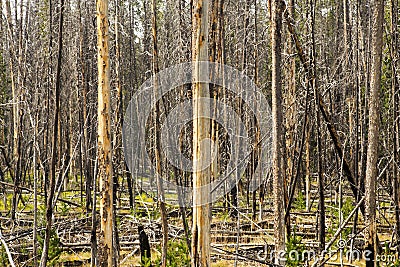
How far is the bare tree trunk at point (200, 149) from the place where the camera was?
5055mm

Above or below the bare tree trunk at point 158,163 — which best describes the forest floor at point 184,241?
below

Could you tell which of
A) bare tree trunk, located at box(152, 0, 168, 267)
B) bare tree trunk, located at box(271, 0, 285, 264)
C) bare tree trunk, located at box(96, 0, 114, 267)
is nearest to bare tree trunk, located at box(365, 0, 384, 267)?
bare tree trunk, located at box(271, 0, 285, 264)

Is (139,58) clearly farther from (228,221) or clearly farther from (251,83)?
(228,221)

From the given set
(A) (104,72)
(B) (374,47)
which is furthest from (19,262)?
(B) (374,47)

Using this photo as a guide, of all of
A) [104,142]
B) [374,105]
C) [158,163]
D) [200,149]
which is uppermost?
[374,105]

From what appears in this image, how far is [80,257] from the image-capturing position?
10.0 meters

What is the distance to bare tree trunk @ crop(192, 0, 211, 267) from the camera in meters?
5.05

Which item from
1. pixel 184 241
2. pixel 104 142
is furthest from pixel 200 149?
pixel 184 241

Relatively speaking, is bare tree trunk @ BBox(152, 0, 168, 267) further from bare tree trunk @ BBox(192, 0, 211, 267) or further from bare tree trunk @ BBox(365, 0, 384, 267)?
bare tree trunk @ BBox(365, 0, 384, 267)

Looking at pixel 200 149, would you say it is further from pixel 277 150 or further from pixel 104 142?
pixel 277 150

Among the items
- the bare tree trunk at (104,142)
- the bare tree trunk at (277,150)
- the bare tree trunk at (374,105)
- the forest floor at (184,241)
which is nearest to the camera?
the bare tree trunk at (104,142)

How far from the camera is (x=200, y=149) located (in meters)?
5.12

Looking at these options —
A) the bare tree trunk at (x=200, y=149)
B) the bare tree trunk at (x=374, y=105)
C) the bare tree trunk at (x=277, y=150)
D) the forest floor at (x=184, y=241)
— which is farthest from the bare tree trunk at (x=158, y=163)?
the bare tree trunk at (x=374, y=105)

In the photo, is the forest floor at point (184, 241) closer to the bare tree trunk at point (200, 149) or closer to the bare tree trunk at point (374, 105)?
the bare tree trunk at point (374, 105)
